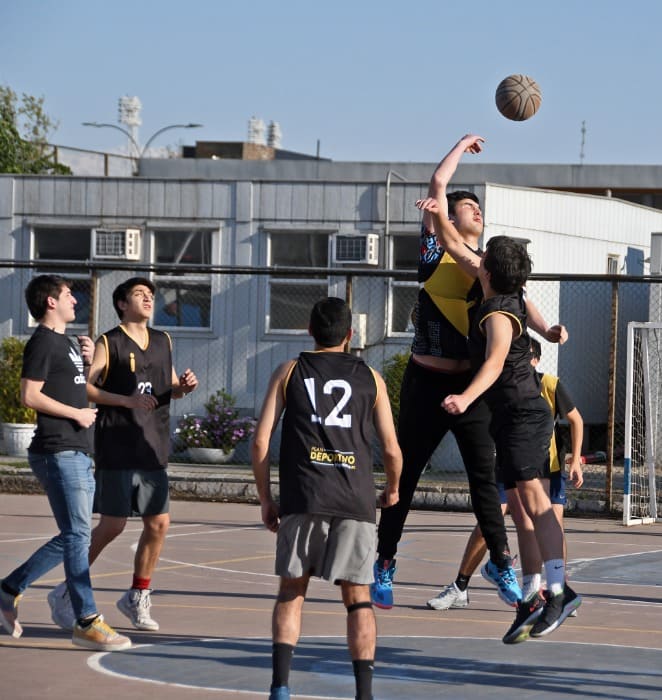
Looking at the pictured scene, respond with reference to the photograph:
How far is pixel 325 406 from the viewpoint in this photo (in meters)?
6.30

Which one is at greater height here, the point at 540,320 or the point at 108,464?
the point at 540,320

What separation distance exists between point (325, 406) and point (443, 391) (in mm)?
2077

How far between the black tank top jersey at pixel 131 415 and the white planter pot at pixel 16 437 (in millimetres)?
13307

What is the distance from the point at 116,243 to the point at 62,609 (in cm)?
1514

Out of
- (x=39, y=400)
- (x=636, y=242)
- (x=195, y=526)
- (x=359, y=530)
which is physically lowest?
(x=195, y=526)

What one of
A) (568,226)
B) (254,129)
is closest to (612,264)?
(568,226)

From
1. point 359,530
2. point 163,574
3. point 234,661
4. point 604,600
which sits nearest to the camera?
point 359,530

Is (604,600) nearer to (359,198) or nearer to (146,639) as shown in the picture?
(146,639)

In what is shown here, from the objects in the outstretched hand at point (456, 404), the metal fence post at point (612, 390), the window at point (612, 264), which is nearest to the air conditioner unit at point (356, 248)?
the window at point (612, 264)

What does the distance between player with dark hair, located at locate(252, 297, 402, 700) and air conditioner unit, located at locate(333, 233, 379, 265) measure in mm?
15699

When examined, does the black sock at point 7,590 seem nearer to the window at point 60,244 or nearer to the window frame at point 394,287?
the window frame at point 394,287

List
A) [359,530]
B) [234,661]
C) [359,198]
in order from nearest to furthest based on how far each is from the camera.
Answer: [359,530] → [234,661] → [359,198]

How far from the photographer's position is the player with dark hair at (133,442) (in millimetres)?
8398

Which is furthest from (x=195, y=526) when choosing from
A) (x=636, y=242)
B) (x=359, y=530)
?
(x=636, y=242)
